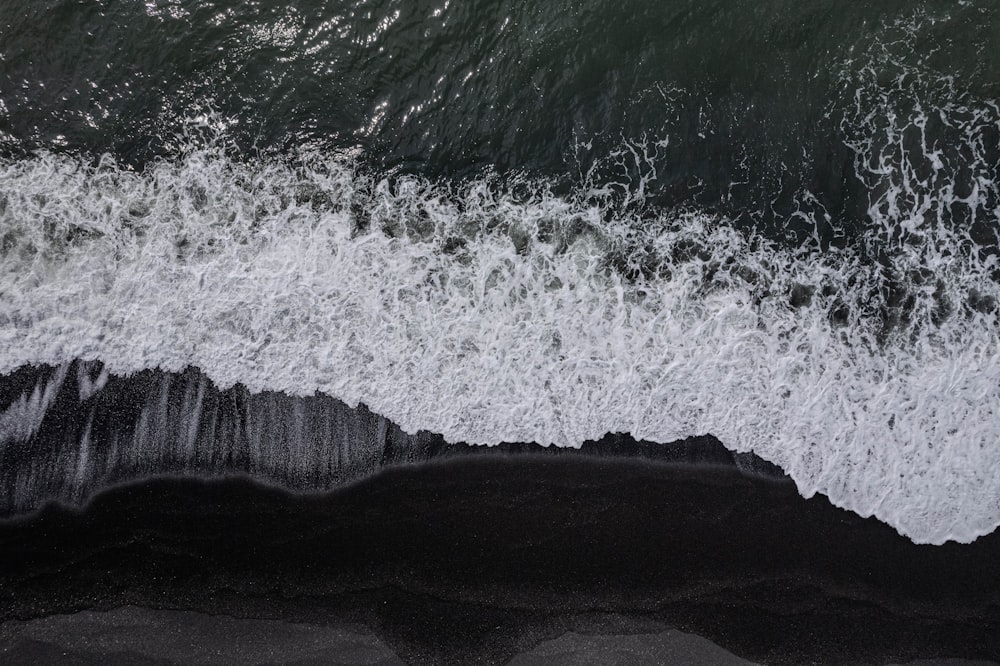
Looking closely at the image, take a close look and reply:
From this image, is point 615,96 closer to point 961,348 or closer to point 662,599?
point 961,348

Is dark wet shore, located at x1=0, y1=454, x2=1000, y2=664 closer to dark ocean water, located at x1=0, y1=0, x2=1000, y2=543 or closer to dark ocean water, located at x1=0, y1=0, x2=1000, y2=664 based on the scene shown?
dark ocean water, located at x1=0, y1=0, x2=1000, y2=664

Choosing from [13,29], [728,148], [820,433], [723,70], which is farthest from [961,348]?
[13,29]

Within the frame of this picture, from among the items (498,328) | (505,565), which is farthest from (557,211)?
(505,565)

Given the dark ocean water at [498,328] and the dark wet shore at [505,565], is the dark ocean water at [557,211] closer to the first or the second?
the dark ocean water at [498,328]

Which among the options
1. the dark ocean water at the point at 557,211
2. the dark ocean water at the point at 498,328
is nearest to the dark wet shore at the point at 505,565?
the dark ocean water at the point at 498,328

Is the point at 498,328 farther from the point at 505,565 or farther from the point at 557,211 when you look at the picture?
the point at 505,565

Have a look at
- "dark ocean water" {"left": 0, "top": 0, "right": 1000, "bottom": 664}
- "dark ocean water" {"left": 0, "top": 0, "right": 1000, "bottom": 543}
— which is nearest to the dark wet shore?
"dark ocean water" {"left": 0, "top": 0, "right": 1000, "bottom": 664}
